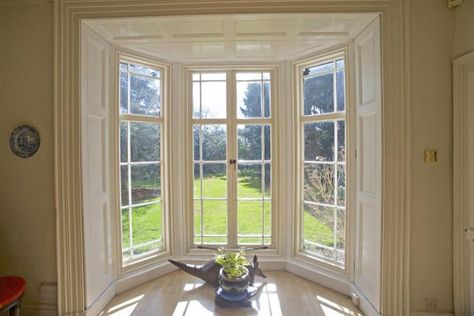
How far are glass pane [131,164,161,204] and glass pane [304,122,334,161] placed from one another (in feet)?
5.62

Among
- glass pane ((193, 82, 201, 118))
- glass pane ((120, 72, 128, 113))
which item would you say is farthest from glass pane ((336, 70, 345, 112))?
glass pane ((120, 72, 128, 113))

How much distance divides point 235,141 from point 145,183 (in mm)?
1134

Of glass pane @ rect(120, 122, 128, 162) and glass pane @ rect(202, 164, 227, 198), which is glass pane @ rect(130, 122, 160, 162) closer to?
glass pane @ rect(120, 122, 128, 162)

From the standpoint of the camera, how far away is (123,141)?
2.87m

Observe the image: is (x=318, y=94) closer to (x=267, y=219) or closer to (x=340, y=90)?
(x=340, y=90)

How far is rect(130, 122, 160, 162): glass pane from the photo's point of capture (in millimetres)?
2949

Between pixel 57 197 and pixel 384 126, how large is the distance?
103 inches

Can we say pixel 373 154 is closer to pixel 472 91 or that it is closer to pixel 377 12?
pixel 472 91

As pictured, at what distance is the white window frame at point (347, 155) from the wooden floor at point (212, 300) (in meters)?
0.26

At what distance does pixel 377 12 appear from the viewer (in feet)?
6.94

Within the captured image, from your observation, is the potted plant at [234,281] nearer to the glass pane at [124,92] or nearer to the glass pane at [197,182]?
the glass pane at [197,182]

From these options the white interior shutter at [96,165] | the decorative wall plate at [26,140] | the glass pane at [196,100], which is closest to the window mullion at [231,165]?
the glass pane at [196,100]

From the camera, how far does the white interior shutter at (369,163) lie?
2.16 m

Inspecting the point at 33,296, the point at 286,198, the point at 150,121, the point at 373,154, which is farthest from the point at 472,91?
the point at 33,296
